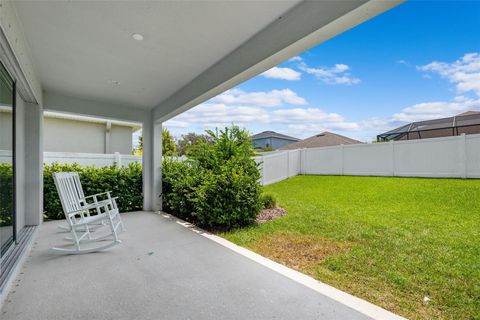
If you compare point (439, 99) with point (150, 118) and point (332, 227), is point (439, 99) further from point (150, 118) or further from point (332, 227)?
point (150, 118)

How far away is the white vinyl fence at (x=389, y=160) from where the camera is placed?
713 cm

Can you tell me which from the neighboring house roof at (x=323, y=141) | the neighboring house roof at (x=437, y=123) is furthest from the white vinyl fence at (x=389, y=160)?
the neighboring house roof at (x=323, y=141)

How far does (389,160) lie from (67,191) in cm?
921

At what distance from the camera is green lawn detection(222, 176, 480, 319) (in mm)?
2285

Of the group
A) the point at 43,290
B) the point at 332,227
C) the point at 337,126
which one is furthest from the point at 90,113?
the point at 337,126

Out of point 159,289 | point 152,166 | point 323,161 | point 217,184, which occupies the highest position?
point 323,161

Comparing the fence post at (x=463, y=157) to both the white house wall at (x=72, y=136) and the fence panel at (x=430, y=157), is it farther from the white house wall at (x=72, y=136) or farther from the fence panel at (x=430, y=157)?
the white house wall at (x=72, y=136)

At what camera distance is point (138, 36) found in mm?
2996

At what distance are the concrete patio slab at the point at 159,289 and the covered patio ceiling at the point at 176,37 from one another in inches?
92.9

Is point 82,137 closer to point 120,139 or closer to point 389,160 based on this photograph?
point 120,139

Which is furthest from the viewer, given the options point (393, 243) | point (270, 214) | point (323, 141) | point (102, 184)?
point (323, 141)

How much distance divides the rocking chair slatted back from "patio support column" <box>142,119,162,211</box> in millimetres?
2020

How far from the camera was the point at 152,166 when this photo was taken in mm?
6441

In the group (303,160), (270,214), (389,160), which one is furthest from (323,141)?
(270,214)
